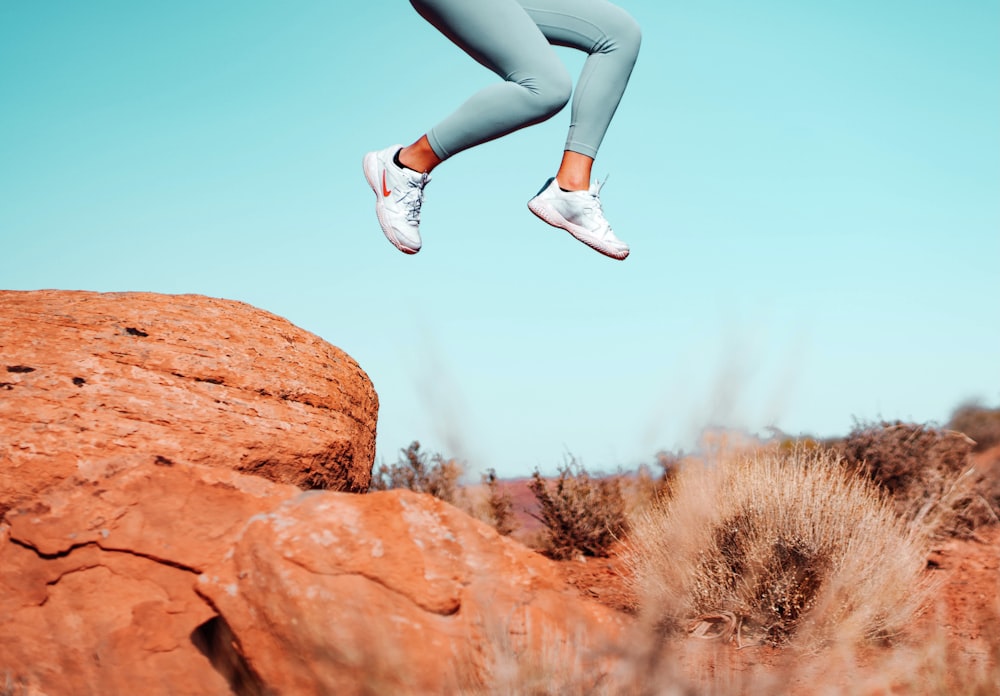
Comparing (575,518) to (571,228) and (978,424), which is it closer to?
(571,228)

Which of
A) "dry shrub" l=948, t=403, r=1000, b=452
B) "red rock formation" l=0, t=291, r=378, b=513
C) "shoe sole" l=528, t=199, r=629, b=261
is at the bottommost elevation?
"red rock formation" l=0, t=291, r=378, b=513

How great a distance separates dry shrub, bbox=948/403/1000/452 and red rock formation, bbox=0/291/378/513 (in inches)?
422

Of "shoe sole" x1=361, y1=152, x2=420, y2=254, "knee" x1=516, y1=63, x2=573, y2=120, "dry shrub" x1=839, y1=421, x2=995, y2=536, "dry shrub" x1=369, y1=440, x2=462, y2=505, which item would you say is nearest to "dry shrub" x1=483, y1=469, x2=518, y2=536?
"dry shrub" x1=369, y1=440, x2=462, y2=505

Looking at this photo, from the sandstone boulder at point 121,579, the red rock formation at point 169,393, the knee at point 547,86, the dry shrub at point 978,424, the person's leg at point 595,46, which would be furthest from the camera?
the dry shrub at point 978,424

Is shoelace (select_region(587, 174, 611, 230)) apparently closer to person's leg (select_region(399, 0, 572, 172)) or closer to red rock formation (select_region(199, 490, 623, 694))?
person's leg (select_region(399, 0, 572, 172))

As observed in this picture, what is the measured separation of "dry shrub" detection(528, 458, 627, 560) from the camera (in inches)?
335

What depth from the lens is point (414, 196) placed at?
457 centimetres

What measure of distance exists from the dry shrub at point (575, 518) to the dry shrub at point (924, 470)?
2640mm

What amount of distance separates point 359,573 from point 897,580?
419 cm

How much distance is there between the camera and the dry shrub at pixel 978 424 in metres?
13.4

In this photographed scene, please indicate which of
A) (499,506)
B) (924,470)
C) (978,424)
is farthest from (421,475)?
(978,424)

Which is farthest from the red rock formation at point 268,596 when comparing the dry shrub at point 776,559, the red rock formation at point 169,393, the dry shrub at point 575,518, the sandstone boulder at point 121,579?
the dry shrub at point 575,518

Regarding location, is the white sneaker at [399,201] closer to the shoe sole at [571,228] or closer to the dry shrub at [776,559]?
the shoe sole at [571,228]

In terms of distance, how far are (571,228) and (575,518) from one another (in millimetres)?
4772
